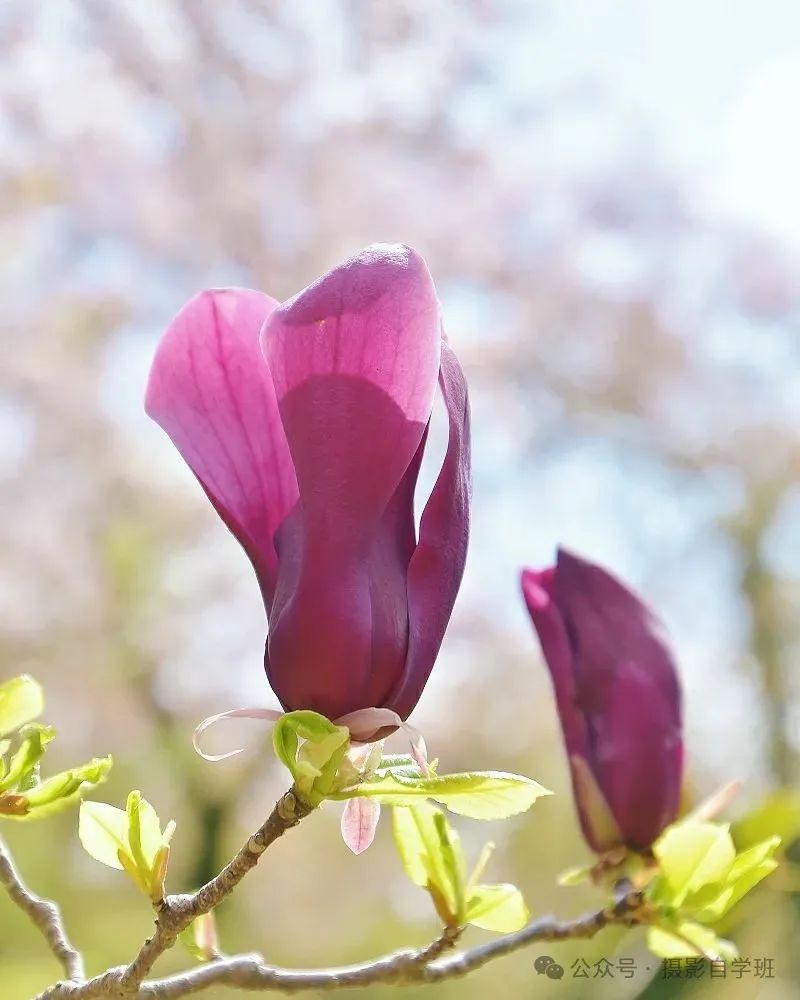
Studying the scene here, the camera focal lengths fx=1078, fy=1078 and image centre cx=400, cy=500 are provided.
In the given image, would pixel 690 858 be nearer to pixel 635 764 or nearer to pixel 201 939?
pixel 635 764

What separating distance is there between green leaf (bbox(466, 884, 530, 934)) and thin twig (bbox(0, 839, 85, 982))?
117 millimetres

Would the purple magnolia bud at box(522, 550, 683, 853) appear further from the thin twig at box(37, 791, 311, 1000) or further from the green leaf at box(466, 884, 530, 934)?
the thin twig at box(37, 791, 311, 1000)

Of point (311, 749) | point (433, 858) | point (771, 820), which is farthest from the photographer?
point (771, 820)

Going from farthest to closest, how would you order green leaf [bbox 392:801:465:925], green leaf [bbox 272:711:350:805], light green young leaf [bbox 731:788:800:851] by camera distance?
light green young leaf [bbox 731:788:800:851] → green leaf [bbox 392:801:465:925] → green leaf [bbox 272:711:350:805]

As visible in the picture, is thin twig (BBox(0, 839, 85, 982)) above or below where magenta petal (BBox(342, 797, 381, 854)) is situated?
below

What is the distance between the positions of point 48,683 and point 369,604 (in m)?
3.55

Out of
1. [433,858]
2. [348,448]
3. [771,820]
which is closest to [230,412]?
[348,448]

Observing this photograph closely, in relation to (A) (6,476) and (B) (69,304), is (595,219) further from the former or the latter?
(A) (6,476)

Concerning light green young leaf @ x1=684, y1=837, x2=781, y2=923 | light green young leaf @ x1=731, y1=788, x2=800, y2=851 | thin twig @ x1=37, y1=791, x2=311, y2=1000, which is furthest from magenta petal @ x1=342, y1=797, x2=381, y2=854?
light green young leaf @ x1=731, y1=788, x2=800, y2=851

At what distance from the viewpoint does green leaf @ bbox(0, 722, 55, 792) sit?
273 millimetres

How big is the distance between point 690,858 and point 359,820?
0.15 m

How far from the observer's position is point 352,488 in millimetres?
244

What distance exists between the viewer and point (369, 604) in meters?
0.24

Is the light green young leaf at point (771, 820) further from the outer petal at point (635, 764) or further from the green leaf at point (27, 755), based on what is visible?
the green leaf at point (27, 755)
